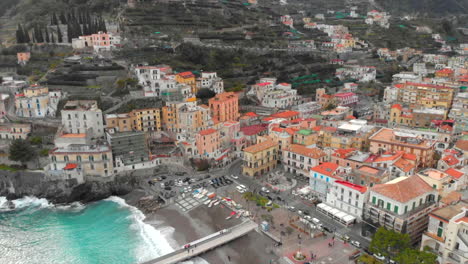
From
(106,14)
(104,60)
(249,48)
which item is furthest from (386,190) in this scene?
(106,14)

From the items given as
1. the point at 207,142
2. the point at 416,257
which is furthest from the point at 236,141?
the point at 416,257

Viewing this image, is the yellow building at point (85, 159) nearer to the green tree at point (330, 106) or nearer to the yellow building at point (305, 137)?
the yellow building at point (305, 137)

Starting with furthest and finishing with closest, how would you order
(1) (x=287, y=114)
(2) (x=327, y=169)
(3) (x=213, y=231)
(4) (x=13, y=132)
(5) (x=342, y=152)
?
1. (1) (x=287, y=114)
2. (4) (x=13, y=132)
3. (5) (x=342, y=152)
4. (2) (x=327, y=169)
5. (3) (x=213, y=231)

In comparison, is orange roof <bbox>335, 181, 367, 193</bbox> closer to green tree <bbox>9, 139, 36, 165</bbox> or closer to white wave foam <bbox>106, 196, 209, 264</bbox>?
white wave foam <bbox>106, 196, 209, 264</bbox>

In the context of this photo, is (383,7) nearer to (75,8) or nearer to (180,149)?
(75,8)

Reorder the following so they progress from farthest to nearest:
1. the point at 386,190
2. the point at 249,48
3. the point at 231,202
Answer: the point at 249,48 → the point at 231,202 → the point at 386,190

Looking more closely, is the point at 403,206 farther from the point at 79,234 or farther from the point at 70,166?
the point at 70,166
